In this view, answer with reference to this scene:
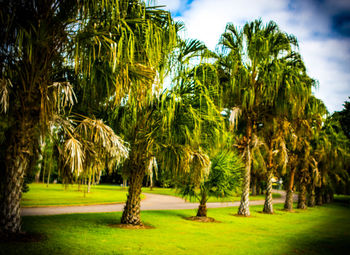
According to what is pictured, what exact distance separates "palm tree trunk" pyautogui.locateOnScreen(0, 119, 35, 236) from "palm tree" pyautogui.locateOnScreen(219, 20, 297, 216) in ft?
41.0

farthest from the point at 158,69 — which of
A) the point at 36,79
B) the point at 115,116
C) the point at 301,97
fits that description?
the point at 301,97

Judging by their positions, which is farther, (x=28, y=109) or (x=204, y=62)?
(x=204, y=62)

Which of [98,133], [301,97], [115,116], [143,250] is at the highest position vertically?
[301,97]

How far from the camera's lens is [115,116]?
36.3ft

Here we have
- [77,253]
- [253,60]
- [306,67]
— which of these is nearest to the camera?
[77,253]

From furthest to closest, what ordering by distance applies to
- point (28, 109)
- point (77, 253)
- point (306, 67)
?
point (306, 67) → point (28, 109) → point (77, 253)

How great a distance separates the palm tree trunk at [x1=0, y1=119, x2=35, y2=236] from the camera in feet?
23.9

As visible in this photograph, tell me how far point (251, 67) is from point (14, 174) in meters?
14.8

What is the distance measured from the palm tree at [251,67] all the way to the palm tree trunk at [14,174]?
1250cm

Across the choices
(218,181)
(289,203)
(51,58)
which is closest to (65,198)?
(218,181)

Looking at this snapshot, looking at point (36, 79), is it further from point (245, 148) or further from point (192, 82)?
point (245, 148)

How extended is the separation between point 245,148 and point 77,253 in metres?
13.9

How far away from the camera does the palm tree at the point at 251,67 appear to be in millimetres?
17750

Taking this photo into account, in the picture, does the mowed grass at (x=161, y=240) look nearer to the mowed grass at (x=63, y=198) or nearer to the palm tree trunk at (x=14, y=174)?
the palm tree trunk at (x=14, y=174)
